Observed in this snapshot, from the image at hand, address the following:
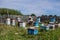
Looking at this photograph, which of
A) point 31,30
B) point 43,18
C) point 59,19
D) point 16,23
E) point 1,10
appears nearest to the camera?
point 31,30

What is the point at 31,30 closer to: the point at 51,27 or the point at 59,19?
the point at 51,27

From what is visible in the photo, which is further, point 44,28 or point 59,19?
point 59,19

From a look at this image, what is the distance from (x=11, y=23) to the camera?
82.4 ft

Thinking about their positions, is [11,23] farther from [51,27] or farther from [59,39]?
[59,39]

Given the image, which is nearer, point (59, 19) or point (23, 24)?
point (23, 24)

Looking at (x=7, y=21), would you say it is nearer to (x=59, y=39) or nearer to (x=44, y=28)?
(x=44, y=28)

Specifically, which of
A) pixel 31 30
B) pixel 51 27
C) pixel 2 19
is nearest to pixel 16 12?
pixel 2 19

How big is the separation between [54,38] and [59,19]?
23094mm

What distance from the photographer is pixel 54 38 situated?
1096 centimetres

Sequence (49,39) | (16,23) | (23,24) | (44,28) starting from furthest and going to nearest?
(16,23)
(23,24)
(44,28)
(49,39)

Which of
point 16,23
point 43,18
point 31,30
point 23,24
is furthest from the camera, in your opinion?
point 43,18

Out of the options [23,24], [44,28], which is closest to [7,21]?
[23,24]

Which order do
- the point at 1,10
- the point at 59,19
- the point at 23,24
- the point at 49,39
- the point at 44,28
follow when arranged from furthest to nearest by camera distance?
the point at 1,10 → the point at 59,19 → the point at 23,24 → the point at 44,28 → the point at 49,39

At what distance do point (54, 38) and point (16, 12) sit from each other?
1498 inches
